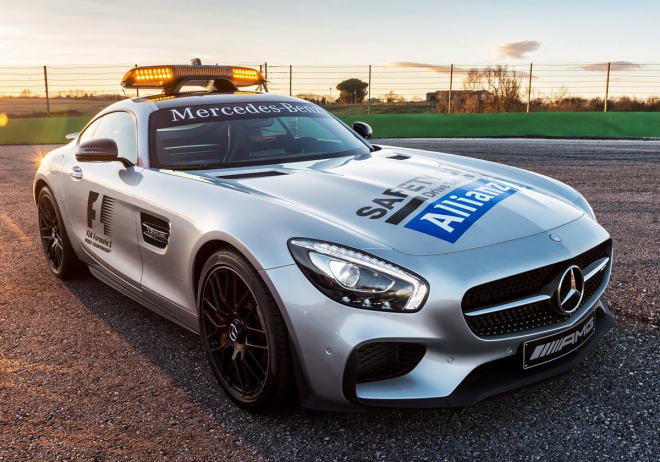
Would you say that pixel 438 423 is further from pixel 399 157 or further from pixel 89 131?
pixel 89 131

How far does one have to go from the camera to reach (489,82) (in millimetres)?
22031

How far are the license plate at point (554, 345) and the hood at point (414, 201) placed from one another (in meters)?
0.43

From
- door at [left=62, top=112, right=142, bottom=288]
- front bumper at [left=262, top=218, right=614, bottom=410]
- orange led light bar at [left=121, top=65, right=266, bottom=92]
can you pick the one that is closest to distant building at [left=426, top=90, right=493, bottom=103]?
orange led light bar at [left=121, top=65, right=266, bottom=92]

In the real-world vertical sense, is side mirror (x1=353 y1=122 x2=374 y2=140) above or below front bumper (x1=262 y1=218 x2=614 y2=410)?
above

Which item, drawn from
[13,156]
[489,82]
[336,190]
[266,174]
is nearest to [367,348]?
[336,190]

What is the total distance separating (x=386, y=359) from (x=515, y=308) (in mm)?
544

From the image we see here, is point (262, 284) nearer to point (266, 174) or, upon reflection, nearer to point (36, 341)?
point (266, 174)

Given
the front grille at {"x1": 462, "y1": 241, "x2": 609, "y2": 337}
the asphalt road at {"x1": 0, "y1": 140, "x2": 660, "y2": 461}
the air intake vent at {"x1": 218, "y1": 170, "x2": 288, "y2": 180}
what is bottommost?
the asphalt road at {"x1": 0, "y1": 140, "x2": 660, "y2": 461}

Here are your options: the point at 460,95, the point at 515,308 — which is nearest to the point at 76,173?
the point at 515,308

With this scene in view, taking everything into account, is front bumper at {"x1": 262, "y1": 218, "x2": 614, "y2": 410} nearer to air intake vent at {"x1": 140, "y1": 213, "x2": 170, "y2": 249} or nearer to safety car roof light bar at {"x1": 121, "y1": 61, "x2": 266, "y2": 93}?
air intake vent at {"x1": 140, "y1": 213, "x2": 170, "y2": 249}

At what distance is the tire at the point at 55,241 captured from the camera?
4734 millimetres

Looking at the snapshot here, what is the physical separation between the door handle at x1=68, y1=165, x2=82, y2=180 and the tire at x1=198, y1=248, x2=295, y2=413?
1.82 m

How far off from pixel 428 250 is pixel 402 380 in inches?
Result: 19.8

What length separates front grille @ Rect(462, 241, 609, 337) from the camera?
98.2 inches
